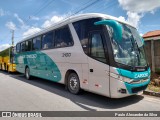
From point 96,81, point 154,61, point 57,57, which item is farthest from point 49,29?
point 154,61

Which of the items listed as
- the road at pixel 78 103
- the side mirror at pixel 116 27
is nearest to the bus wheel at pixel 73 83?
the road at pixel 78 103

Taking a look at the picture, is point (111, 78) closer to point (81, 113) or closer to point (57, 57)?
point (81, 113)

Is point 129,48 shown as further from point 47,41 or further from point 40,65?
point 40,65

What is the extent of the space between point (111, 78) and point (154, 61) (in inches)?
192

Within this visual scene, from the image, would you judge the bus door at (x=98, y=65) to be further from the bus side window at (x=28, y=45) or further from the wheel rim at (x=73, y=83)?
the bus side window at (x=28, y=45)

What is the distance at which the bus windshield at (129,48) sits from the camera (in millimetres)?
5203

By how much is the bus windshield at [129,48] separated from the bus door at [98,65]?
385 millimetres

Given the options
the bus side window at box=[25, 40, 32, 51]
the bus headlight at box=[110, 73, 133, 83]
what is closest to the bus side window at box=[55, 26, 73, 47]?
the bus headlight at box=[110, 73, 133, 83]

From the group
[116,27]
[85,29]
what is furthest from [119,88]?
[85,29]

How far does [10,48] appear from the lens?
688 inches

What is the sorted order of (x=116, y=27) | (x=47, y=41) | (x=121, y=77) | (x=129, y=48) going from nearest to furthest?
(x=116, y=27)
(x=121, y=77)
(x=129, y=48)
(x=47, y=41)

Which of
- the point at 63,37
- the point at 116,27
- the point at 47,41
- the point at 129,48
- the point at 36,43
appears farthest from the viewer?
the point at 36,43

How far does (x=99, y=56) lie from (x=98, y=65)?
0.31 meters

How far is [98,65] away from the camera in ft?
18.1
